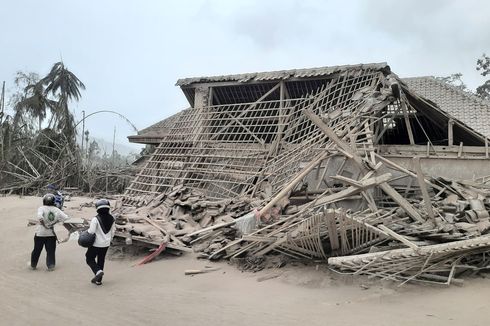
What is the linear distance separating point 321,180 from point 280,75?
14.3ft

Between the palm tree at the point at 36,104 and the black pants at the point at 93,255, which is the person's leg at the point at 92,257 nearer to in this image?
the black pants at the point at 93,255

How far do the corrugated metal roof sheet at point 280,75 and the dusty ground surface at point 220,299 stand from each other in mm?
6429

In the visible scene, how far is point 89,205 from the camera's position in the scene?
1501cm

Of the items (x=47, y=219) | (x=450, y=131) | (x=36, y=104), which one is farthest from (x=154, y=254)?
(x=36, y=104)

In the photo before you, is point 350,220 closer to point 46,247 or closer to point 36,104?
point 46,247

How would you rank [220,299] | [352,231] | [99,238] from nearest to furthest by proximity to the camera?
[220,299] < [352,231] < [99,238]

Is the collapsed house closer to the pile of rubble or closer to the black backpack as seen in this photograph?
the pile of rubble

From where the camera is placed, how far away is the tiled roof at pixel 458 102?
40.6 feet

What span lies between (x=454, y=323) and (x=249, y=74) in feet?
32.7

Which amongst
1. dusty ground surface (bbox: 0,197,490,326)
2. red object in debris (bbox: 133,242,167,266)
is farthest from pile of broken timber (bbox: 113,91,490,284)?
dusty ground surface (bbox: 0,197,490,326)

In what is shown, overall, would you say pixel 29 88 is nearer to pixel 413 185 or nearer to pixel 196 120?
pixel 196 120

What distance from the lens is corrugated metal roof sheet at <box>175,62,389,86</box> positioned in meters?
11.5

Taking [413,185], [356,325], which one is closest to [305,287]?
[356,325]

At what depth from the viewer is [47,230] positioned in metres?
8.01
